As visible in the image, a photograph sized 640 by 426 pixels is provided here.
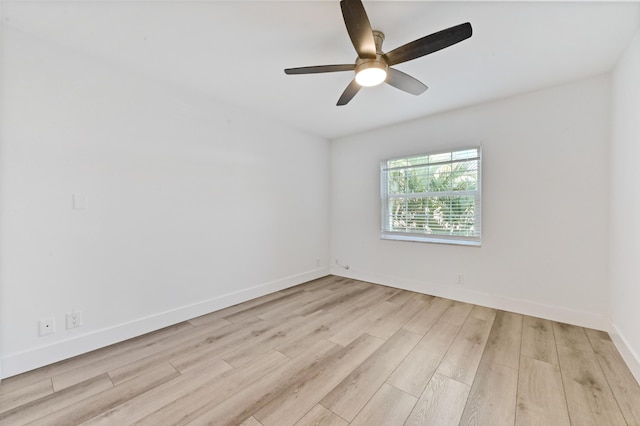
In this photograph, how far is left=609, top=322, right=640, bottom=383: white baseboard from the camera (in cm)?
171

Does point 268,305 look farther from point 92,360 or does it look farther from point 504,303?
point 504,303

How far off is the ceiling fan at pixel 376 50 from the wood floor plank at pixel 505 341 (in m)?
2.22

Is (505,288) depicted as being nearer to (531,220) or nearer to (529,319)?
(529,319)

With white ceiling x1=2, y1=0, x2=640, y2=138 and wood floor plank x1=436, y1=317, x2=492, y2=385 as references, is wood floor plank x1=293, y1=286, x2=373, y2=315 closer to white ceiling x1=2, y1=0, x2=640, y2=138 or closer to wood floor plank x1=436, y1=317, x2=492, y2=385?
wood floor plank x1=436, y1=317, x2=492, y2=385

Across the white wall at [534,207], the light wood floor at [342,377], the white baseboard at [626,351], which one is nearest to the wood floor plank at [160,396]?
the light wood floor at [342,377]

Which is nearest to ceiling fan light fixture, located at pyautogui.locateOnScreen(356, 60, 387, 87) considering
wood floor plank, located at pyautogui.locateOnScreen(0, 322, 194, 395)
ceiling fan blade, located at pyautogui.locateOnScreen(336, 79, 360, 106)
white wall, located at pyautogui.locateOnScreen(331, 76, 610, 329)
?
ceiling fan blade, located at pyautogui.locateOnScreen(336, 79, 360, 106)

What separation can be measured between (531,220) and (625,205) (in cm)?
73

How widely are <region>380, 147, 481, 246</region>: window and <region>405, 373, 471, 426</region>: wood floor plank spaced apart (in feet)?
6.16

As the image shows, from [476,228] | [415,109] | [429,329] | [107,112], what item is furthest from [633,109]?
[107,112]

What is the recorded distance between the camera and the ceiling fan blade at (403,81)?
1.88 metres

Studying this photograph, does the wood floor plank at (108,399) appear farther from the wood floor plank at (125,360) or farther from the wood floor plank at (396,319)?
the wood floor plank at (396,319)

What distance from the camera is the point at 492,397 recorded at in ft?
5.05

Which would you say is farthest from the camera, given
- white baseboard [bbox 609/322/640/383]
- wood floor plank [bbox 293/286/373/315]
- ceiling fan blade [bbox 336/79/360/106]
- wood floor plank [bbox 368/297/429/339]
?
wood floor plank [bbox 293/286/373/315]

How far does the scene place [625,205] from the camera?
199cm
